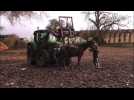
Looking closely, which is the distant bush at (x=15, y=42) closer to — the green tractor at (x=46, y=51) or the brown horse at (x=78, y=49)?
the green tractor at (x=46, y=51)

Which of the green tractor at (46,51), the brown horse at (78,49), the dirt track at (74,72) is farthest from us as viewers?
the brown horse at (78,49)

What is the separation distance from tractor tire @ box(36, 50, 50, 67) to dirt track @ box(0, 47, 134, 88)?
0.50 feet

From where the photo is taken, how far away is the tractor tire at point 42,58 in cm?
1069

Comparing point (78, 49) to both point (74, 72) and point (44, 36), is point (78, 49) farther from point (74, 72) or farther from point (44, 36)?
point (44, 36)

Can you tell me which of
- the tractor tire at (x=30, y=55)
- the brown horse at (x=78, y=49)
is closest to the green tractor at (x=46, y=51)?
the tractor tire at (x=30, y=55)

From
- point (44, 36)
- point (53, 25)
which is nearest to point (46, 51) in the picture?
point (44, 36)

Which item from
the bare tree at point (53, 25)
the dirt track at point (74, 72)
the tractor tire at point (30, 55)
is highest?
the bare tree at point (53, 25)

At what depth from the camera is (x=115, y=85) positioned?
10062 mm

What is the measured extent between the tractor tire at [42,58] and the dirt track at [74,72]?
152mm
